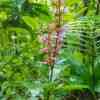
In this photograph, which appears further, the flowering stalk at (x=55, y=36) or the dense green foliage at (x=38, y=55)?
the dense green foliage at (x=38, y=55)

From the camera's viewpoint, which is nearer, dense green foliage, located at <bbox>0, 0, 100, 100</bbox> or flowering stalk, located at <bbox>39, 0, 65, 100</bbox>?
flowering stalk, located at <bbox>39, 0, 65, 100</bbox>

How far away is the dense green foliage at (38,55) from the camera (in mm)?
1630

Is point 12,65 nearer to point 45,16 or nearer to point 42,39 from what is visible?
point 45,16

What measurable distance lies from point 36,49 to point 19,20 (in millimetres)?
197

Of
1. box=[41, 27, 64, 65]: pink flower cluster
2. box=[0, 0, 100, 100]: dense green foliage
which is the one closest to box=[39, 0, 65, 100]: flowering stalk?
box=[41, 27, 64, 65]: pink flower cluster

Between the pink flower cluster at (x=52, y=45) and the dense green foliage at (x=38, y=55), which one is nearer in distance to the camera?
the pink flower cluster at (x=52, y=45)

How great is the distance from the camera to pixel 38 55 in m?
1.84

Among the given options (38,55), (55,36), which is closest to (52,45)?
(55,36)

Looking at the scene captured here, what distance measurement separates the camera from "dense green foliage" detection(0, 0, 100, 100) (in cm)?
163

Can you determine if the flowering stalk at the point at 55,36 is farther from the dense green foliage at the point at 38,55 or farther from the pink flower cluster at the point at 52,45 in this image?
the dense green foliage at the point at 38,55

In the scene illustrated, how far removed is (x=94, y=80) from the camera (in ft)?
5.59

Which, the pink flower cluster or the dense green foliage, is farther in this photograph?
the dense green foliage

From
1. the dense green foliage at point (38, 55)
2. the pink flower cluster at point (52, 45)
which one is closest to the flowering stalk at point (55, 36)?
the pink flower cluster at point (52, 45)

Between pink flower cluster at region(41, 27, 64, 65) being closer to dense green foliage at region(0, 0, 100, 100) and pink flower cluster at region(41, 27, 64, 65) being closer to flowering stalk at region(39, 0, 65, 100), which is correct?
flowering stalk at region(39, 0, 65, 100)
